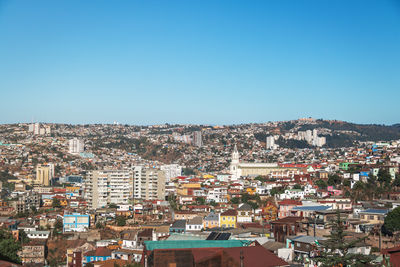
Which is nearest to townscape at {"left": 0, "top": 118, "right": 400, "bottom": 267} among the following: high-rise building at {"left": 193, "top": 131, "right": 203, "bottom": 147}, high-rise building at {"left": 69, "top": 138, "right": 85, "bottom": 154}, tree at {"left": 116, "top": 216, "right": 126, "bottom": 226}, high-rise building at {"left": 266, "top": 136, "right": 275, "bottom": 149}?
high-rise building at {"left": 69, "top": 138, "right": 85, "bottom": 154}

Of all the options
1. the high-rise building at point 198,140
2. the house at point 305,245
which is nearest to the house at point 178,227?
the house at point 305,245

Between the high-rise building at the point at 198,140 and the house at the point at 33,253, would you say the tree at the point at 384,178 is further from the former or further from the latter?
the high-rise building at the point at 198,140

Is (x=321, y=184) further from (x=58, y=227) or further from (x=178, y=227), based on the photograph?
(x=58, y=227)

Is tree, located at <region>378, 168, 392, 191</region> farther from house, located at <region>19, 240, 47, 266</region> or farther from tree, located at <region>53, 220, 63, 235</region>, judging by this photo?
house, located at <region>19, 240, 47, 266</region>

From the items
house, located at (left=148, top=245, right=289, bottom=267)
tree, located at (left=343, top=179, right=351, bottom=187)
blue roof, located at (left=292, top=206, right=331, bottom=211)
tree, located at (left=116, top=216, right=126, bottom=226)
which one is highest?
house, located at (left=148, top=245, right=289, bottom=267)

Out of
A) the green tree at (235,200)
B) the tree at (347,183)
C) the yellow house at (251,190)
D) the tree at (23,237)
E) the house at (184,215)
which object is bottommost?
the tree at (23,237)

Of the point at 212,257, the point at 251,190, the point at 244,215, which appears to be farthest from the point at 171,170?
the point at 212,257
